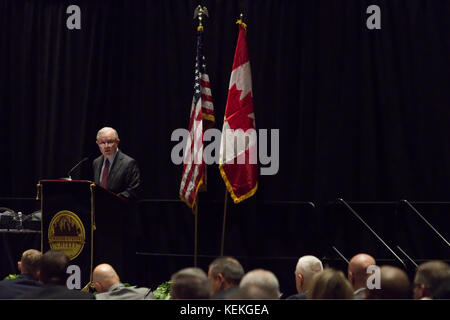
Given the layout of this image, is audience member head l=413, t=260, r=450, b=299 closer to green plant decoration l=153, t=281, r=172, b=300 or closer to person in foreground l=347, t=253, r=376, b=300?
person in foreground l=347, t=253, r=376, b=300

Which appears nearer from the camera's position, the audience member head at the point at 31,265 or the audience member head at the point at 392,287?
the audience member head at the point at 392,287

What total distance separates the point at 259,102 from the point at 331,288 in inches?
196

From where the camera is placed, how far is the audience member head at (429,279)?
147 inches

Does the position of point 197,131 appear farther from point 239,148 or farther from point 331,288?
point 331,288

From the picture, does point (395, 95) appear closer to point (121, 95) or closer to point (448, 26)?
point (448, 26)

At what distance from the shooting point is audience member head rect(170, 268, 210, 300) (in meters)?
3.45

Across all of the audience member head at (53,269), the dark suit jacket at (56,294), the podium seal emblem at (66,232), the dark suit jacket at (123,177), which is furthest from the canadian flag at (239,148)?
the dark suit jacket at (56,294)

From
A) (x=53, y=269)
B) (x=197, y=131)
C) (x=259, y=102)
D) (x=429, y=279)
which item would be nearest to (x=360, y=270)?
(x=429, y=279)

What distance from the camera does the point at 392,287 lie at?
11.5ft

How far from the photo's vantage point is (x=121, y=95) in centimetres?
868

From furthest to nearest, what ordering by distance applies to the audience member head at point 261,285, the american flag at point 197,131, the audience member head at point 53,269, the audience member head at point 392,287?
the american flag at point 197,131, the audience member head at point 53,269, the audience member head at point 392,287, the audience member head at point 261,285

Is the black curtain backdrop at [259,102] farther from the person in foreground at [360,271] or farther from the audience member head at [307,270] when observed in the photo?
the person in foreground at [360,271]

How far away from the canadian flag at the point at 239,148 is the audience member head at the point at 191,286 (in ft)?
13.7
